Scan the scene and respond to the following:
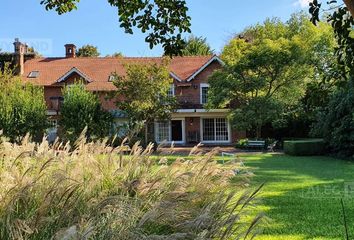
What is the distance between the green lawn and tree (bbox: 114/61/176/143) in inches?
685

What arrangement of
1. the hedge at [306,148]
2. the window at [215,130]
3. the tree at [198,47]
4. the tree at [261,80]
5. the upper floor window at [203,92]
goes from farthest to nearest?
the tree at [198,47] < the upper floor window at [203,92] < the window at [215,130] < the tree at [261,80] < the hedge at [306,148]

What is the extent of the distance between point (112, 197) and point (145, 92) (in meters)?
28.5

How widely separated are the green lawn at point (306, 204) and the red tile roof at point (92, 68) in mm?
27931

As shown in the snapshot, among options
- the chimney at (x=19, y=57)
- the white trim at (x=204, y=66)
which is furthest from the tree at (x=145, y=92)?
the chimney at (x=19, y=57)

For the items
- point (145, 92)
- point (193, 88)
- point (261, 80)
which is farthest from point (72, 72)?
point (261, 80)

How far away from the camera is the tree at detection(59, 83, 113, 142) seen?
1241 inches

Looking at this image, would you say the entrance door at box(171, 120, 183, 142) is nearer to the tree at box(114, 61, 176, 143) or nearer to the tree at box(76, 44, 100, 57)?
the tree at box(114, 61, 176, 143)

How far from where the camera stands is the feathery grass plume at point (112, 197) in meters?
3.34

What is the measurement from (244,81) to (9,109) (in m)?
16.4

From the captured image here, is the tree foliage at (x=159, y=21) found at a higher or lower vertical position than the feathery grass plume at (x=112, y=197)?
higher

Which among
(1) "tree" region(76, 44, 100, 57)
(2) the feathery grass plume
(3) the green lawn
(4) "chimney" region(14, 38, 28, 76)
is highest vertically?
(1) "tree" region(76, 44, 100, 57)

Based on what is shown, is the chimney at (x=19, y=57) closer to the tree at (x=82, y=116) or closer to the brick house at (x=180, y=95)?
the brick house at (x=180, y=95)

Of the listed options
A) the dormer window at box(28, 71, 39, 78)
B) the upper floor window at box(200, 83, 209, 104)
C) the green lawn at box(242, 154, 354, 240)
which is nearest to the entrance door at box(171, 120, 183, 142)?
the upper floor window at box(200, 83, 209, 104)

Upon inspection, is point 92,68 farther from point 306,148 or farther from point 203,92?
point 306,148
